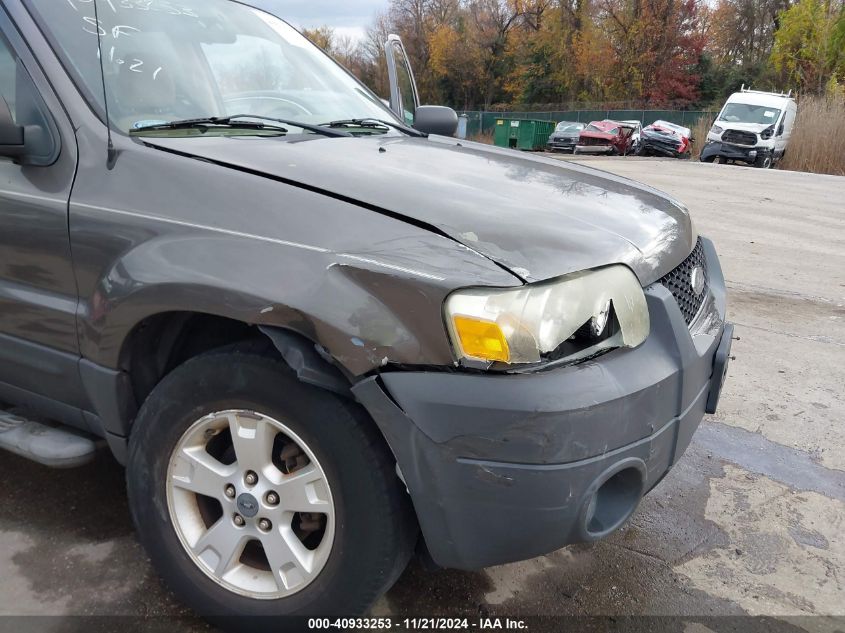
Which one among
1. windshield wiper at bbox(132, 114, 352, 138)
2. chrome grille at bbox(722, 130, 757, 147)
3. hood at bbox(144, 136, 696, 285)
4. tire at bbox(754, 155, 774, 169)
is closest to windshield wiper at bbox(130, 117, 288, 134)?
windshield wiper at bbox(132, 114, 352, 138)

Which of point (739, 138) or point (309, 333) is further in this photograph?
point (739, 138)

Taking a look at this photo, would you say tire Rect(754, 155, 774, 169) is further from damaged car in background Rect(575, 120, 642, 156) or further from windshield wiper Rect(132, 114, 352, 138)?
windshield wiper Rect(132, 114, 352, 138)

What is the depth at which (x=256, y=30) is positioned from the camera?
3.09 metres

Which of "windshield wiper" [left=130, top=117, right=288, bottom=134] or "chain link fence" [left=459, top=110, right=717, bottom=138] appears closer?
"windshield wiper" [left=130, top=117, right=288, bottom=134]

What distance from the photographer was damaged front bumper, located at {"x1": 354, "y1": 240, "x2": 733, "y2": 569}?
1593 millimetres

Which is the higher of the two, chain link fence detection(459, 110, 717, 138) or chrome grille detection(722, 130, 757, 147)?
chrome grille detection(722, 130, 757, 147)

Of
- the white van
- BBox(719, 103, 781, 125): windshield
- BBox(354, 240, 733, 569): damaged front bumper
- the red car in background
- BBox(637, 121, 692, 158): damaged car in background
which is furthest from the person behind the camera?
the red car in background

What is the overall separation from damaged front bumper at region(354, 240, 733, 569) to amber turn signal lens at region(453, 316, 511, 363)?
0.16 feet

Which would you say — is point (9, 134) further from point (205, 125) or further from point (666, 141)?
point (666, 141)

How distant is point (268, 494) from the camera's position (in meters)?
1.87

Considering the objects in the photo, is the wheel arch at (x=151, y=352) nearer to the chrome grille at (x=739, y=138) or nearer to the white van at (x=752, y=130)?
the white van at (x=752, y=130)

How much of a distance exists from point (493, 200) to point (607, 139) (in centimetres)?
2826

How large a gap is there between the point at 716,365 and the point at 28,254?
2098 mm

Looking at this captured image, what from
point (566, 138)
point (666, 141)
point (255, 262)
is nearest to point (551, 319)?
point (255, 262)
